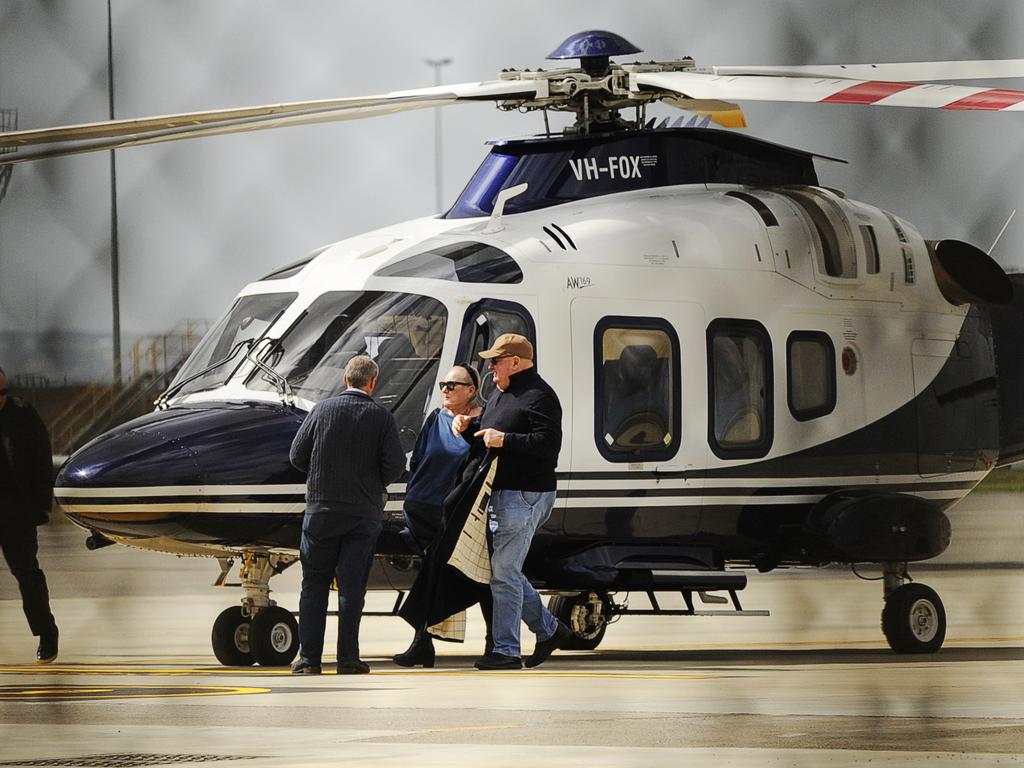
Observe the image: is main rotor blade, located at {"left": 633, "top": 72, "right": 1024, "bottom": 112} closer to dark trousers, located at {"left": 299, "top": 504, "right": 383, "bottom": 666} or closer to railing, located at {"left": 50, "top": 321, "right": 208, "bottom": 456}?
railing, located at {"left": 50, "top": 321, "right": 208, "bottom": 456}

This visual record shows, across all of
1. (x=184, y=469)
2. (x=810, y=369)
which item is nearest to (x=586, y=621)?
(x=810, y=369)

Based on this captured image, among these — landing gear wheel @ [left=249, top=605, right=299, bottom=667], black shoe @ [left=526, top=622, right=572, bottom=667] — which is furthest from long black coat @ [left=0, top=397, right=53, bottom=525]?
landing gear wheel @ [left=249, top=605, right=299, bottom=667]

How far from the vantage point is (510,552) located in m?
9.06

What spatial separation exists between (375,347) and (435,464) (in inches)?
36.4

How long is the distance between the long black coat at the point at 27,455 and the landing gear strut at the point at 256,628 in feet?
20.0

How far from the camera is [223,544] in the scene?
967 centimetres

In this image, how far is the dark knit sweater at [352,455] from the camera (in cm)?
908

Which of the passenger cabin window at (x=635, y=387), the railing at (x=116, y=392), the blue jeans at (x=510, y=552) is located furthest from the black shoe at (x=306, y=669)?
the railing at (x=116, y=392)

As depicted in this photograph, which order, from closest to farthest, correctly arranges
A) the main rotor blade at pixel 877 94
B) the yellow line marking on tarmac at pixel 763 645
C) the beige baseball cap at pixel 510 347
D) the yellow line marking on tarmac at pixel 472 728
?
1. the main rotor blade at pixel 877 94
2. the yellow line marking on tarmac at pixel 472 728
3. the beige baseball cap at pixel 510 347
4. the yellow line marking on tarmac at pixel 763 645

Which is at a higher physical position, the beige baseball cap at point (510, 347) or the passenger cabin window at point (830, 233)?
the passenger cabin window at point (830, 233)

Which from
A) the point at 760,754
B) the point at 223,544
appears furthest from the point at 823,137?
the point at 223,544

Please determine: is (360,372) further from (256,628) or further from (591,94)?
(591,94)

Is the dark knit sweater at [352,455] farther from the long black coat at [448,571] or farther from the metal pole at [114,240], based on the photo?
the metal pole at [114,240]

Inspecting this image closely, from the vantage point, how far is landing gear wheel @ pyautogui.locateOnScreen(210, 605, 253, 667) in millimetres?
10086
